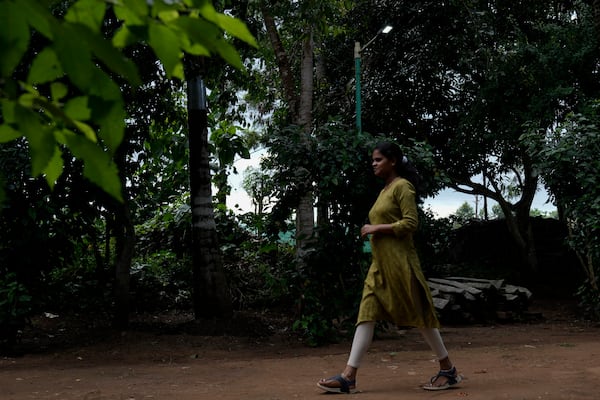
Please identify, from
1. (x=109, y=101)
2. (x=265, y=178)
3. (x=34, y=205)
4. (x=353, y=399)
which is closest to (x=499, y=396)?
(x=353, y=399)

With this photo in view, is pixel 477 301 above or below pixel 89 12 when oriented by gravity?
below

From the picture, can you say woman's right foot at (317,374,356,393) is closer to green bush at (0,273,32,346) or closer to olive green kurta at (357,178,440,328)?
olive green kurta at (357,178,440,328)

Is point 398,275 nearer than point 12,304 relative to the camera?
Yes

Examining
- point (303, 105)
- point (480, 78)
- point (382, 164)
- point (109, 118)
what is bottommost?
point (109, 118)

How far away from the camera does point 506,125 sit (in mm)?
17375

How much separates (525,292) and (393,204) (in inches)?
399

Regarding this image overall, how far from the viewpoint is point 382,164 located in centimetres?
554

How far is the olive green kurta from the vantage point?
5.31 m

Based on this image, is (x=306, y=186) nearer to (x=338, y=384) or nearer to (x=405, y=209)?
(x=405, y=209)

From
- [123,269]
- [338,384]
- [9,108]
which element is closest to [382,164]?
[338,384]

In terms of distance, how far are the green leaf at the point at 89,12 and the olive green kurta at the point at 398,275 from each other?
429cm

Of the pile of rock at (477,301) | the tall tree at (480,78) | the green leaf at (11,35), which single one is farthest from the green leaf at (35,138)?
the tall tree at (480,78)

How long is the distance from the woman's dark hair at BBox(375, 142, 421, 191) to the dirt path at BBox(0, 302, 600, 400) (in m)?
1.74

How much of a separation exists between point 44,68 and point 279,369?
20.6 ft
